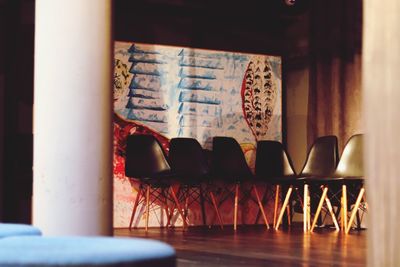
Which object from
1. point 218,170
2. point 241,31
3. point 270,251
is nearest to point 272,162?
point 218,170

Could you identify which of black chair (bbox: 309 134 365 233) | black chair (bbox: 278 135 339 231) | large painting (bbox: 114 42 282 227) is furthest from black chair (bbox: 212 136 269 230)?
black chair (bbox: 309 134 365 233)

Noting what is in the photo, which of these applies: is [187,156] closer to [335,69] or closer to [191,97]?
[191,97]

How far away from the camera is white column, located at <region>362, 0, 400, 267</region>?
2137 mm

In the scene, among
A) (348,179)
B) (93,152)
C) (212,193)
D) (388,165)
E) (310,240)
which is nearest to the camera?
(388,165)

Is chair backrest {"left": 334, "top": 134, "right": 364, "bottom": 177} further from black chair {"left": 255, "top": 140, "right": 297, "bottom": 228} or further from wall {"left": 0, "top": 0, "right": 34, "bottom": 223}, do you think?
wall {"left": 0, "top": 0, "right": 34, "bottom": 223}

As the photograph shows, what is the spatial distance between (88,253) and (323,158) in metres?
6.09

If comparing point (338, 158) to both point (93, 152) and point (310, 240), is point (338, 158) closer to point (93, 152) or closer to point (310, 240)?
point (310, 240)

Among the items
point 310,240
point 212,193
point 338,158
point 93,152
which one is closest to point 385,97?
point 93,152

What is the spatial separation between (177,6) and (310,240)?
153 inches

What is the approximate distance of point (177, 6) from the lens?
28.8 ft

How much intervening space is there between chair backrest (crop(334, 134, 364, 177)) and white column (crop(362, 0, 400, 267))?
513cm

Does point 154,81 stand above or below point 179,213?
above

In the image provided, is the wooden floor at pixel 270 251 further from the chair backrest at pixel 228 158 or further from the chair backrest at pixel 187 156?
the chair backrest at pixel 228 158

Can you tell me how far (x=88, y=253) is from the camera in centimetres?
193
